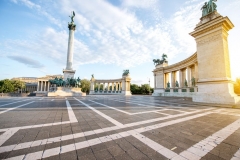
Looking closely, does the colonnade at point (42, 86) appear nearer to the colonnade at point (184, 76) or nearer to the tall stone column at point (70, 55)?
the tall stone column at point (70, 55)

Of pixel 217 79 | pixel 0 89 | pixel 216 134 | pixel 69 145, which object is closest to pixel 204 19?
pixel 217 79

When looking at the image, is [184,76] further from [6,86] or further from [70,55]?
[6,86]

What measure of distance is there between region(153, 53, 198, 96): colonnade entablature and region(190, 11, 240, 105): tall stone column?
10956mm

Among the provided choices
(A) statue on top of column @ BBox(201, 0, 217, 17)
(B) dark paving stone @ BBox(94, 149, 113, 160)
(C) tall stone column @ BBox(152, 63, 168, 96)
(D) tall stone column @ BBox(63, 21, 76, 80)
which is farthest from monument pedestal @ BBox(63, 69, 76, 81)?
(B) dark paving stone @ BBox(94, 149, 113, 160)

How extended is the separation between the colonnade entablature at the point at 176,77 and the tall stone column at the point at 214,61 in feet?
Answer: 35.9

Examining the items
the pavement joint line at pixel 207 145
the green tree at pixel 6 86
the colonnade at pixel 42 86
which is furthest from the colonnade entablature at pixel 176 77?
the green tree at pixel 6 86

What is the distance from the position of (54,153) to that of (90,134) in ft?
4.08

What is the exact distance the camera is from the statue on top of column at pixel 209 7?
532 inches

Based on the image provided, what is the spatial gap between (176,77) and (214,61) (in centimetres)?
2213

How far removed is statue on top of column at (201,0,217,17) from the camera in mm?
13522

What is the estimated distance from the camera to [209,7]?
45.2ft

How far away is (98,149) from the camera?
2699mm

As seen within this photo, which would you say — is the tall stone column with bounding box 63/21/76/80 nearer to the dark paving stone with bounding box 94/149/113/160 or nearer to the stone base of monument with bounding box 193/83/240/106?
the stone base of monument with bounding box 193/83/240/106

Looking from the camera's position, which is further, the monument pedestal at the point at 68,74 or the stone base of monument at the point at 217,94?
the monument pedestal at the point at 68,74
